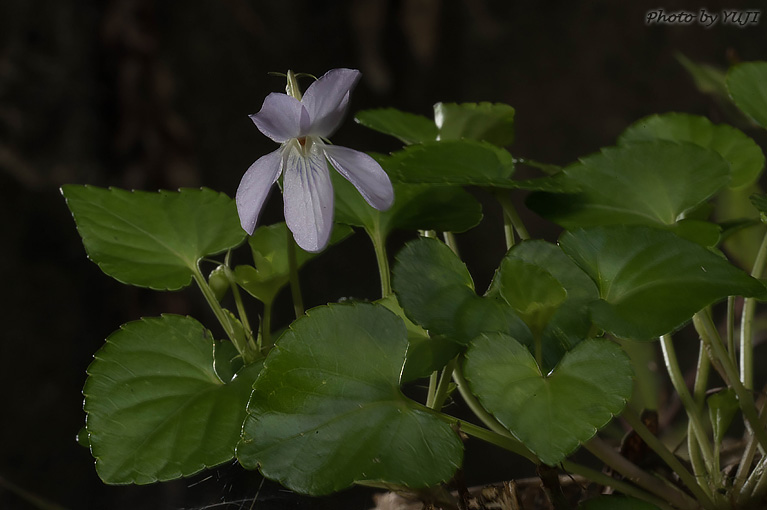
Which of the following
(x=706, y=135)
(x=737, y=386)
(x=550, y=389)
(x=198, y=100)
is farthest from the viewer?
(x=198, y=100)

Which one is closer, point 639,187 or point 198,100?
point 639,187

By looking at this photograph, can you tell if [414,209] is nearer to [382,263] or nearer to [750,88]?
[382,263]

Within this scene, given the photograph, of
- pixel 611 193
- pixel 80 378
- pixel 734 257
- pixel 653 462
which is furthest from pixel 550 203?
pixel 80 378

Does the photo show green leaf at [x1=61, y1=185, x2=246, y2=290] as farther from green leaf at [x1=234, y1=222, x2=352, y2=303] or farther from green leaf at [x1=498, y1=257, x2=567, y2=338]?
green leaf at [x1=498, y1=257, x2=567, y2=338]

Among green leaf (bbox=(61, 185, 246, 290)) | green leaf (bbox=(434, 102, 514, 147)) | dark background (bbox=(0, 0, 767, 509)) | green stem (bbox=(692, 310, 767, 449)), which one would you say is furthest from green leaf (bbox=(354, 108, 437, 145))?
dark background (bbox=(0, 0, 767, 509))

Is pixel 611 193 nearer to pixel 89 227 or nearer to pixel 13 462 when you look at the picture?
pixel 89 227

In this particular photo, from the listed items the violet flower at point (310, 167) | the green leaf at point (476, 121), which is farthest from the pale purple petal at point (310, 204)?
the green leaf at point (476, 121)

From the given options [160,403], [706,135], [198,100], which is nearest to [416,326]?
[160,403]
